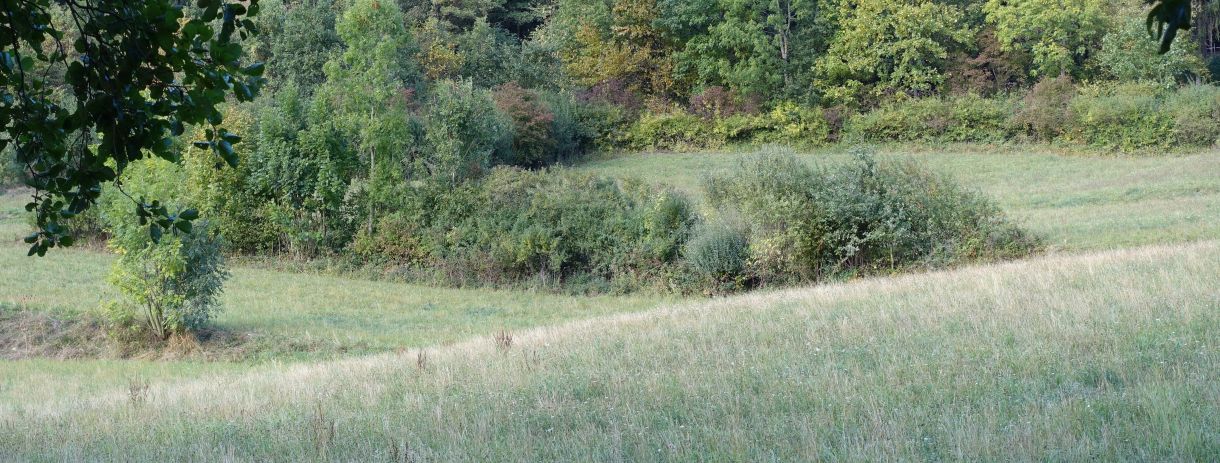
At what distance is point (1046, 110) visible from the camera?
46688 mm

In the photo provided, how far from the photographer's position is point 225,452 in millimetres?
7012

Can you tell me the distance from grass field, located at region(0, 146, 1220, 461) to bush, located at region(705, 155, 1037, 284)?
5728 mm

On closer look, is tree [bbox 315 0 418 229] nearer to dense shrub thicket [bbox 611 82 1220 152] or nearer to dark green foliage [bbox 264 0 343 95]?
dark green foliage [bbox 264 0 343 95]

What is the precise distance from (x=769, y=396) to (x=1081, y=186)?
33.1m

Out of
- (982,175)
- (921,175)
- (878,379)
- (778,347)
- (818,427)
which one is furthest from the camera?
(982,175)

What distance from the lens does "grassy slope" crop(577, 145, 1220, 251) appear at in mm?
24625

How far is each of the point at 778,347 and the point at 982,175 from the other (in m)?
34.9

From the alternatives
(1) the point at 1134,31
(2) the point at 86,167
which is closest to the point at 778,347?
(2) the point at 86,167

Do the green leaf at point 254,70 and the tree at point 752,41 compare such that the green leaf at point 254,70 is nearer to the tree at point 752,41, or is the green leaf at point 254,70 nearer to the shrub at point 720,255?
the shrub at point 720,255

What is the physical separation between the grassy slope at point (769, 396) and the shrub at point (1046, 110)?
3661 cm

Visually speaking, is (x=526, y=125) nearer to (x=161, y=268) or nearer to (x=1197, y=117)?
(x=1197, y=117)

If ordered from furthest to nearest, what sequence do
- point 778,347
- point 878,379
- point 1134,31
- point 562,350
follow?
1. point 1134,31
2. point 562,350
3. point 778,347
4. point 878,379

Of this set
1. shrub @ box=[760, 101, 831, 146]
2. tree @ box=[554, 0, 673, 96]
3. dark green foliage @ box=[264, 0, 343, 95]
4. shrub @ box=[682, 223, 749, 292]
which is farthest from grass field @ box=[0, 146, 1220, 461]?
tree @ box=[554, 0, 673, 96]

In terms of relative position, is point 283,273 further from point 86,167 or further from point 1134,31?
point 1134,31
